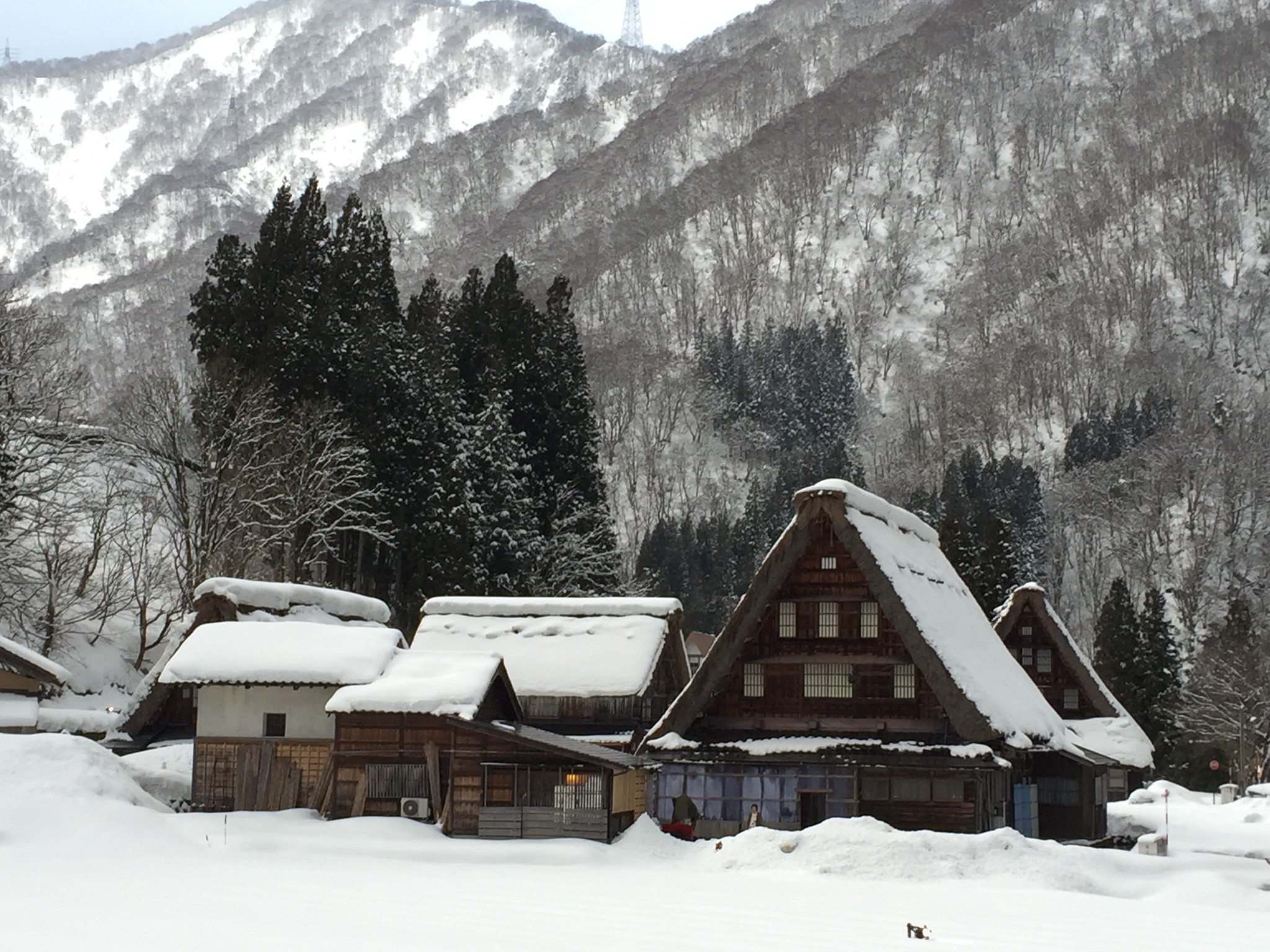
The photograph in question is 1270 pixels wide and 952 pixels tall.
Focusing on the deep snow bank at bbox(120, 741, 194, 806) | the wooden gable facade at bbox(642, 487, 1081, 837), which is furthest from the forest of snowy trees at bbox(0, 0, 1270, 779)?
the wooden gable facade at bbox(642, 487, 1081, 837)

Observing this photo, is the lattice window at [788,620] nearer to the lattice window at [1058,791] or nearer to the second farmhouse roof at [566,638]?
the second farmhouse roof at [566,638]

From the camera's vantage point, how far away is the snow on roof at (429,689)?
27672 millimetres

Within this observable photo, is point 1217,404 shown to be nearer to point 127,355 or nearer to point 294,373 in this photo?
point 294,373

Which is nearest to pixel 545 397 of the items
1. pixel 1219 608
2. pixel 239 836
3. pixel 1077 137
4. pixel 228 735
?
pixel 228 735

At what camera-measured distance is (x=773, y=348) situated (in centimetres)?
15650

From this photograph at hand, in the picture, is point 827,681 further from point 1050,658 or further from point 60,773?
point 1050,658

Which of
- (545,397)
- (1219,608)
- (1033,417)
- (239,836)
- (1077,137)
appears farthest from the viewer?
(1077,137)

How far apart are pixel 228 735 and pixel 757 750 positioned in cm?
1124

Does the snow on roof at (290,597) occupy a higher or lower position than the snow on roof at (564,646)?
higher

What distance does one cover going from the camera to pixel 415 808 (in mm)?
28047

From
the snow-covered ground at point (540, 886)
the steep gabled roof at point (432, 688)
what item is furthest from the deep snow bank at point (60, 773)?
the steep gabled roof at point (432, 688)

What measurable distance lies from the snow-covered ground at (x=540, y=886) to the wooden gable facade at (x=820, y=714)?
7.01 ft

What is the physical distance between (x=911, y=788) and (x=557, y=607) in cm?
1248

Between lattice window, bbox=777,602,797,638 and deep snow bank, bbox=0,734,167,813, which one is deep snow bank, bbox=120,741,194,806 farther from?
lattice window, bbox=777,602,797,638
